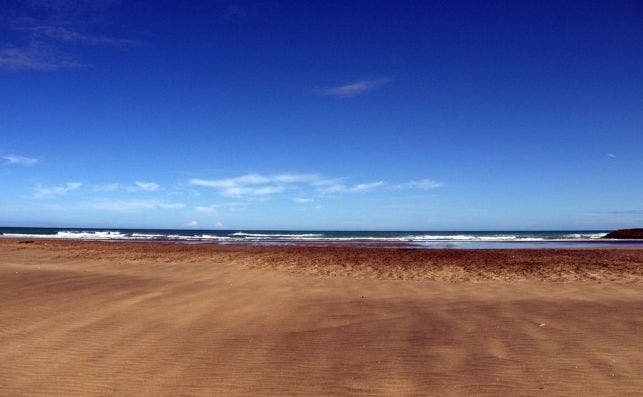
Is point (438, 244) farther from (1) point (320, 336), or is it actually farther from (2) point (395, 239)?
(1) point (320, 336)

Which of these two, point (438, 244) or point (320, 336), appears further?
point (438, 244)

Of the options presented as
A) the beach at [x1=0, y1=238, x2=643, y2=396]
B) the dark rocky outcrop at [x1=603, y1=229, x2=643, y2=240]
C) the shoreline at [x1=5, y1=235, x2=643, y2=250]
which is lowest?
the beach at [x1=0, y1=238, x2=643, y2=396]

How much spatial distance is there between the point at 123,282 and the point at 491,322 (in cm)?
990

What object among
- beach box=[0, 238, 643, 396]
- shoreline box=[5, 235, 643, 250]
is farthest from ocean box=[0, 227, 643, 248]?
beach box=[0, 238, 643, 396]

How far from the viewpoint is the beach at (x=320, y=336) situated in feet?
18.1

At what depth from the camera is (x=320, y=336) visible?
24.3ft

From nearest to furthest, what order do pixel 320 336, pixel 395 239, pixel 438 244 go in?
1. pixel 320 336
2. pixel 438 244
3. pixel 395 239

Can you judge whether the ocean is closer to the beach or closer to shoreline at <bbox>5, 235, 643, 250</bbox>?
shoreline at <bbox>5, 235, 643, 250</bbox>

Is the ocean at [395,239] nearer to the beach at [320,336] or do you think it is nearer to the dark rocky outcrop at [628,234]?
the dark rocky outcrop at [628,234]

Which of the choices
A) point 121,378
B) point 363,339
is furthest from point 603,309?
point 121,378

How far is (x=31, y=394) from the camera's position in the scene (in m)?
5.20

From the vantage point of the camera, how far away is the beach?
5523 mm

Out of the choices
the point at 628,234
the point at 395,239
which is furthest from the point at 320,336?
the point at 628,234

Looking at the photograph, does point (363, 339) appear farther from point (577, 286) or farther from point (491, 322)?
point (577, 286)
